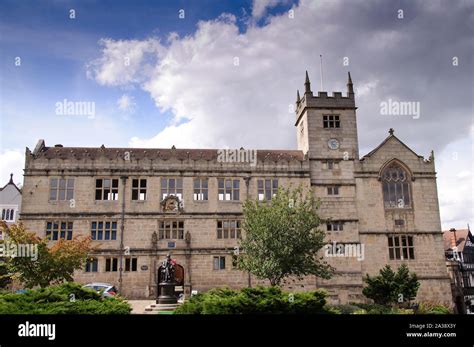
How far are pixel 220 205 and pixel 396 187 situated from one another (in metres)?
14.9

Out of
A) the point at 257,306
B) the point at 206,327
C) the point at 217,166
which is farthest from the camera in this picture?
the point at 217,166

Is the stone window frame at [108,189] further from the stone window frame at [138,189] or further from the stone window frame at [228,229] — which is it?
the stone window frame at [228,229]

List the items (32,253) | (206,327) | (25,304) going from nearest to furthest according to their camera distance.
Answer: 1. (206,327)
2. (25,304)
3. (32,253)

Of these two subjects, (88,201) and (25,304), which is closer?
(25,304)

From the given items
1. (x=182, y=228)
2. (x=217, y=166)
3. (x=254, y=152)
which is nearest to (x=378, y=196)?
(x=254, y=152)

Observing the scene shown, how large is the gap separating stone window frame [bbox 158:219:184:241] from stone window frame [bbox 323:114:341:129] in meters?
15.0

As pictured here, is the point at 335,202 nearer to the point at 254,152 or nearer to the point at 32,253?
the point at 254,152

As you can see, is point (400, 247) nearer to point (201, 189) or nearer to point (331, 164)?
point (331, 164)

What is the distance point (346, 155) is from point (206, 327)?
28.9m

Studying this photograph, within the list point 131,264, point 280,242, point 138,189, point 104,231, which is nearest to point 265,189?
point 280,242

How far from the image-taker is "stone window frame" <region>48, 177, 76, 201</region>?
115 feet

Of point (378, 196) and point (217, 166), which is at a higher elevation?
point (217, 166)

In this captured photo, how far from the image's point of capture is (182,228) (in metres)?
35.5

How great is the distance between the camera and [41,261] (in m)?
27.0
